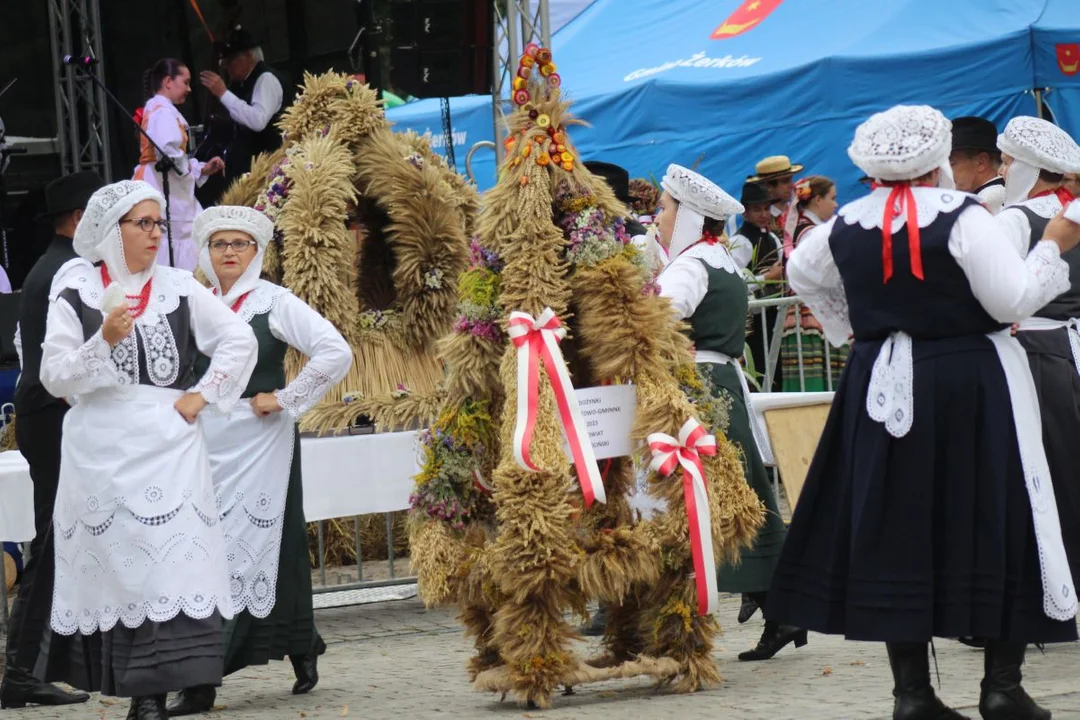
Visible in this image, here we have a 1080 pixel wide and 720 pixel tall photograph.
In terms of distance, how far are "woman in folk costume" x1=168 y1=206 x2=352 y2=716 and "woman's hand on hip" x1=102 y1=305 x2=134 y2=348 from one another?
109 cm

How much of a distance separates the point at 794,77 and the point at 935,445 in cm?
1031

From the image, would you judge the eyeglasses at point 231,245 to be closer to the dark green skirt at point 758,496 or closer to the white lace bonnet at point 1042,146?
the dark green skirt at point 758,496

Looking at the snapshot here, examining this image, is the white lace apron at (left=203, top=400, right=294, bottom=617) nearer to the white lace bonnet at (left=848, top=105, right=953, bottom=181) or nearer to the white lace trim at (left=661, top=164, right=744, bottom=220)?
the white lace trim at (left=661, top=164, right=744, bottom=220)

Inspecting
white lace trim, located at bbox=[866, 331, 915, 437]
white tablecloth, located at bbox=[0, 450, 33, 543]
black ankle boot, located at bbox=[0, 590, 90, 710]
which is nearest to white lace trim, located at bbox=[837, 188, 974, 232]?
white lace trim, located at bbox=[866, 331, 915, 437]

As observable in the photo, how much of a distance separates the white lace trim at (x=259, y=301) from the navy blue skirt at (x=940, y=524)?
8.98 feet

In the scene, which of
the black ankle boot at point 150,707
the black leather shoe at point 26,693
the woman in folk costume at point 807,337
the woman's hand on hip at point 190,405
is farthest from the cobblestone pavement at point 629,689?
the woman in folk costume at point 807,337

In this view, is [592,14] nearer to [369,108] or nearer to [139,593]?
[369,108]

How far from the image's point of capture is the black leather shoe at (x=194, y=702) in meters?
6.77

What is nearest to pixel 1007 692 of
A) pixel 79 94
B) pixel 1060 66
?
pixel 79 94

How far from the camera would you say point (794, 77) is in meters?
15.2

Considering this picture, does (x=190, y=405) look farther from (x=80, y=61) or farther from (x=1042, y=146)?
(x=80, y=61)

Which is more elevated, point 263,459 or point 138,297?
point 138,297

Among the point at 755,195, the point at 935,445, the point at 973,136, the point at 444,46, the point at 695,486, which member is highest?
the point at 444,46

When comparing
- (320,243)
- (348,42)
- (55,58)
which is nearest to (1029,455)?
(320,243)
